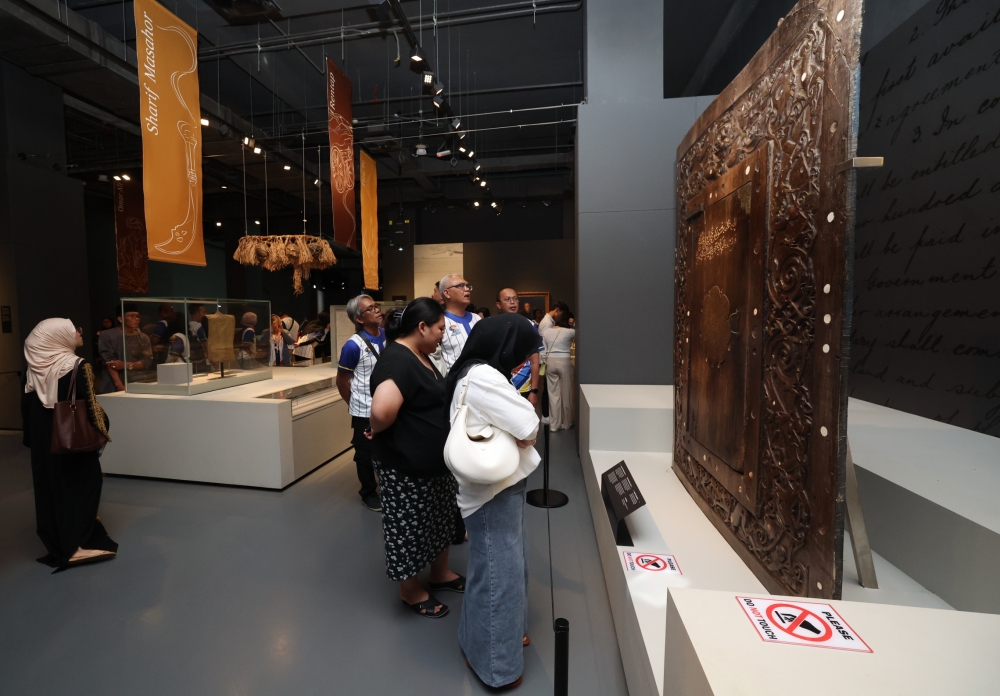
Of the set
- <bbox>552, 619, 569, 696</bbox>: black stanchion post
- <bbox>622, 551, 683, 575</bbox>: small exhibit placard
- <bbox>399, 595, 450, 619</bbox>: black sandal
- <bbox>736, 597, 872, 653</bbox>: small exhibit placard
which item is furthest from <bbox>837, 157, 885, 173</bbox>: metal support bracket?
<bbox>399, 595, 450, 619</bbox>: black sandal

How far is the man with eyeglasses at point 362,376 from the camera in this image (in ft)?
11.2

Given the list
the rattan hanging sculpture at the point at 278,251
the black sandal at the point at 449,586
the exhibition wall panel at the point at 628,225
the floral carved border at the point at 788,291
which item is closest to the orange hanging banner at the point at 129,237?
the rattan hanging sculpture at the point at 278,251

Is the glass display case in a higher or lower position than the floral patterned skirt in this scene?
higher

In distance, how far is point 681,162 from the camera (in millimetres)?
2984

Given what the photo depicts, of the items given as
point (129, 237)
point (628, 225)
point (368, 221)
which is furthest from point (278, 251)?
point (129, 237)

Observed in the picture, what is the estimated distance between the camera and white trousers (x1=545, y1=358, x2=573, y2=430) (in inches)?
235

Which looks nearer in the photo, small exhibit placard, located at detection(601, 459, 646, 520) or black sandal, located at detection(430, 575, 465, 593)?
small exhibit placard, located at detection(601, 459, 646, 520)

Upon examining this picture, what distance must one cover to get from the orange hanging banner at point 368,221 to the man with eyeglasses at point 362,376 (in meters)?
2.49

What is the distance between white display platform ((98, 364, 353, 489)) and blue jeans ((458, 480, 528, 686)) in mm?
2779

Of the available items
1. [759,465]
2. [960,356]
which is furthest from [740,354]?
[960,356]

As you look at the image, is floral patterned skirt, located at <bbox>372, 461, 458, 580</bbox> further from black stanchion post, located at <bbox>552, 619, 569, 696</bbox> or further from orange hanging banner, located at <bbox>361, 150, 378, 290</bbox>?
orange hanging banner, located at <bbox>361, 150, 378, 290</bbox>

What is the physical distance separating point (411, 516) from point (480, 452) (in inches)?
31.5

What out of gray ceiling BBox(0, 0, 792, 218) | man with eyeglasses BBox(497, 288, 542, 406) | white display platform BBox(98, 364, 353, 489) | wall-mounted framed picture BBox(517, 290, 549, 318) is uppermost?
gray ceiling BBox(0, 0, 792, 218)

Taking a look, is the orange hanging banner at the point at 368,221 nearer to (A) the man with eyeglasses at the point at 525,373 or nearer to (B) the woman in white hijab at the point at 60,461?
(A) the man with eyeglasses at the point at 525,373
